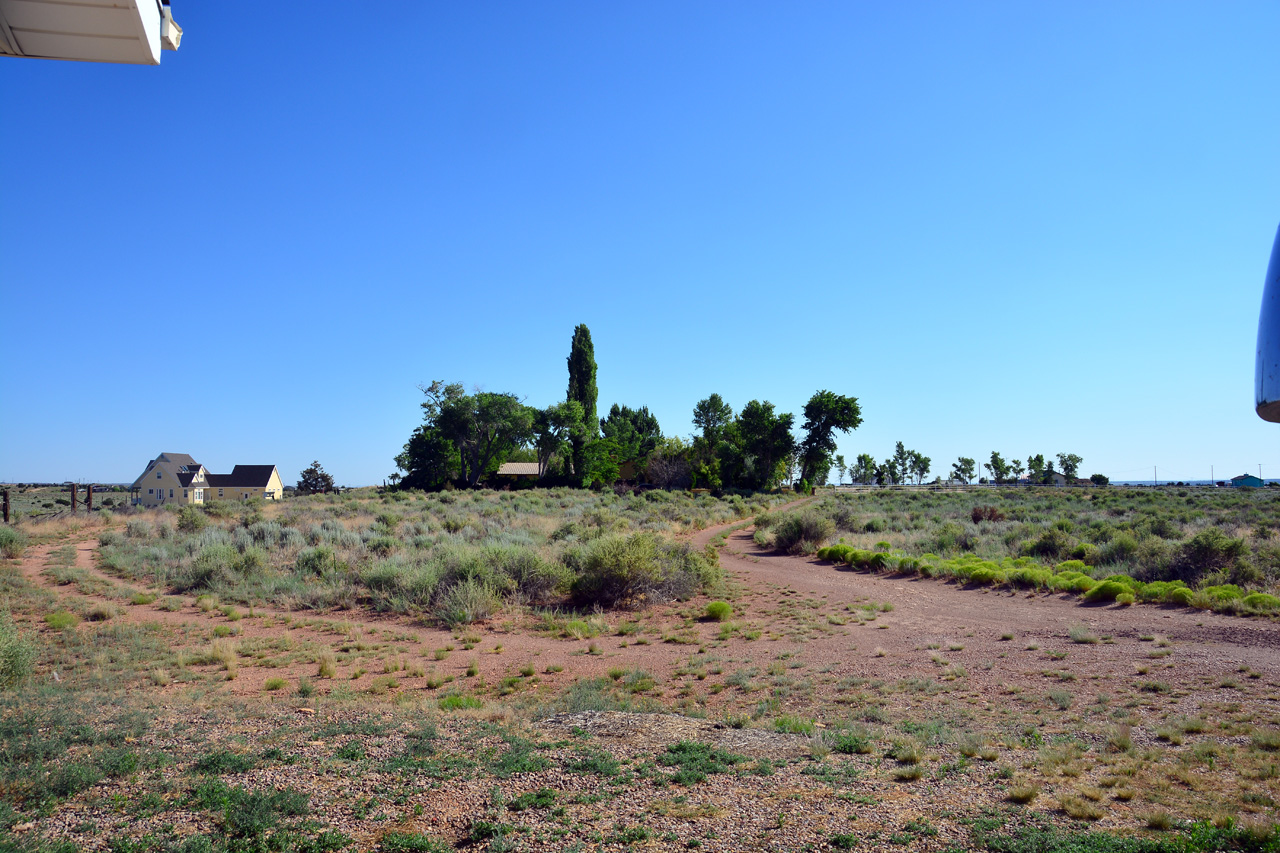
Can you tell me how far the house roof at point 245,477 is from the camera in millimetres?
61688

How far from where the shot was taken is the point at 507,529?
79.8 feet

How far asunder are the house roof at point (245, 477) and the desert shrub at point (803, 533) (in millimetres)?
54149

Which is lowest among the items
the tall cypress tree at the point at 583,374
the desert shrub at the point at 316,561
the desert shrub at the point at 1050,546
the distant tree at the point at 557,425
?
the desert shrub at the point at 1050,546

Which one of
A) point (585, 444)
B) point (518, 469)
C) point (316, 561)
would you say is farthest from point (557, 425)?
point (316, 561)

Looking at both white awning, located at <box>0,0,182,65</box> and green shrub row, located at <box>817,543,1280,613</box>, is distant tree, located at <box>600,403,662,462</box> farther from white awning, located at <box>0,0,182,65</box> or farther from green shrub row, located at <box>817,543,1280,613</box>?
white awning, located at <box>0,0,182,65</box>

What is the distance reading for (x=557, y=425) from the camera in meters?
62.6

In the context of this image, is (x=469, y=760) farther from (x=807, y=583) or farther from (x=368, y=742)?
(x=807, y=583)

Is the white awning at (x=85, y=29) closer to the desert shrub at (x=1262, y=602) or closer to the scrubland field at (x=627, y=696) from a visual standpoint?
the scrubland field at (x=627, y=696)

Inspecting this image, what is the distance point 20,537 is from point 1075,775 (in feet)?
85.2

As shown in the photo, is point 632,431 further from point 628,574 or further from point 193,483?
point 628,574

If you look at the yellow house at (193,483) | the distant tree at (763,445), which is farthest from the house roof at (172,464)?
the distant tree at (763,445)

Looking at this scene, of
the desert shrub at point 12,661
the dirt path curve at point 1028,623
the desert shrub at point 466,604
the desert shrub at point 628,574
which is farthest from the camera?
the desert shrub at point 628,574

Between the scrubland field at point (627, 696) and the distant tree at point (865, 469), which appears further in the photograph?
the distant tree at point (865, 469)

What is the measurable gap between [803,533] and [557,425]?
40.4 meters
